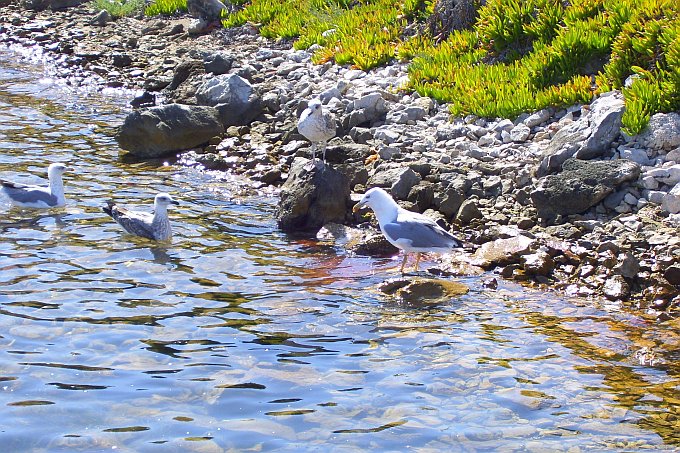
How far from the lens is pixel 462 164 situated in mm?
12344

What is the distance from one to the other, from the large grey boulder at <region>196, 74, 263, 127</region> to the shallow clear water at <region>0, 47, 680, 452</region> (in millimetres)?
5022

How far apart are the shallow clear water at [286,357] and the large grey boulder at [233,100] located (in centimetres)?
502

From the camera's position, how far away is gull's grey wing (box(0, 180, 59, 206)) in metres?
12.1

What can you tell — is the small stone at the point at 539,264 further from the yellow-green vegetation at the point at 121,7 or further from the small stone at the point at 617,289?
the yellow-green vegetation at the point at 121,7

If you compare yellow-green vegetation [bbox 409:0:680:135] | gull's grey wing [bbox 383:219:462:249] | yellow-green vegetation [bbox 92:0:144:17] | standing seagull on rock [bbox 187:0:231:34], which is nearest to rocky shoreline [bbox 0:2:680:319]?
yellow-green vegetation [bbox 409:0:680:135]

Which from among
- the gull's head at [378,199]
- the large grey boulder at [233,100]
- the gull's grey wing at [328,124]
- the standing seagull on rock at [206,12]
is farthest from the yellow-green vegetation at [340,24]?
the gull's head at [378,199]

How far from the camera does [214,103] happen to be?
16.2m

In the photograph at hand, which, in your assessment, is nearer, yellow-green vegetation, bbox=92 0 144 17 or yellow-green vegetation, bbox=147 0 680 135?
yellow-green vegetation, bbox=147 0 680 135

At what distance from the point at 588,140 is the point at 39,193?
731 cm

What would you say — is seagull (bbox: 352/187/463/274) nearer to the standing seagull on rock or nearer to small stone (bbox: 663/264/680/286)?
small stone (bbox: 663/264/680/286)

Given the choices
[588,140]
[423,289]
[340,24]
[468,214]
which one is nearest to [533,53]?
[588,140]

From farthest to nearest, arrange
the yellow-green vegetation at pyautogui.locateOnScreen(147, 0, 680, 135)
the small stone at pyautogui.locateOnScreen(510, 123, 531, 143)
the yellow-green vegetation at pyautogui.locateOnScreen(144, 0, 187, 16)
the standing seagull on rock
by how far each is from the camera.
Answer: the yellow-green vegetation at pyautogui.locateOnScreen(144, 0, 187, 16)
the standing seagull on rock
the small stone at pyautogui.locateOnScreen(510, 123, 531, 143)
the yellow-green vegetation at pyautogui.locateOnScreen(147, 0, 680, 135)

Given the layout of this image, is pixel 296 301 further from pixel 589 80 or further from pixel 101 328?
pixel 589 80

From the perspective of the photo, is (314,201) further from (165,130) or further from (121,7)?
(121,7)
